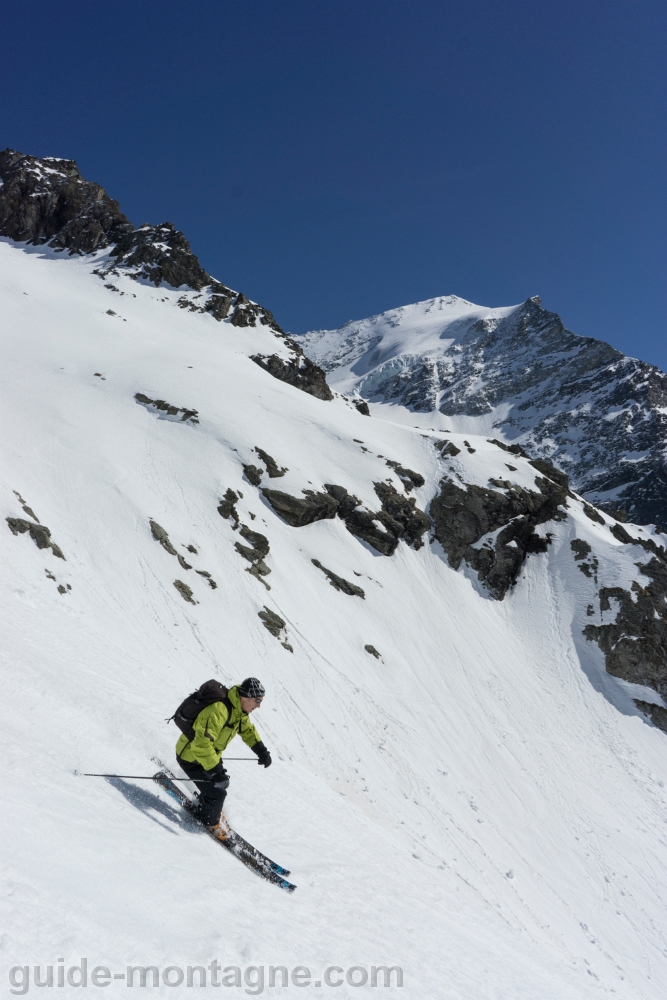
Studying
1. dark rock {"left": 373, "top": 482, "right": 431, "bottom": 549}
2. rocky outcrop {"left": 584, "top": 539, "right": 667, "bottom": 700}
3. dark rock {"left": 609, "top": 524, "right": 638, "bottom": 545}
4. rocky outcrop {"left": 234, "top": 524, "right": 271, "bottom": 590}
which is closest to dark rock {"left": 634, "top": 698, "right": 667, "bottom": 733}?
rocky outcrop {"left": 584, "top": 539, "right": 667, "bottom": 700}

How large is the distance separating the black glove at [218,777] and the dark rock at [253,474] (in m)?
25.9

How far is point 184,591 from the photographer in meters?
20.1

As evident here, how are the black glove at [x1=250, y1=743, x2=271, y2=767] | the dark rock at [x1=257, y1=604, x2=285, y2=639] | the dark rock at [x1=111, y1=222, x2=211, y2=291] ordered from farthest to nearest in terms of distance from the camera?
the dark rock at [x1=111, y1=222, x2=211, y2=291]
the dark rock at [x1=257, y1=604, x2=285, y2=639]
the black glove at [x1=250, y1=743, x2=271, y2=767]

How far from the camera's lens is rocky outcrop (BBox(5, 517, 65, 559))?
1551 cm

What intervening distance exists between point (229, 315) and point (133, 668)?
69.9 meters

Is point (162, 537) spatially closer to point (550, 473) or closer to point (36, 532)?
point (36, 532)

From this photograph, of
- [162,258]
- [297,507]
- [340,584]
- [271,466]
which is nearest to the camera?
[340,584]

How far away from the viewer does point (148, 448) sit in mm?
29891

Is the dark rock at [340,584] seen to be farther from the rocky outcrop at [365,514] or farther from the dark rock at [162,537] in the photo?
the dark rock at [162,537]

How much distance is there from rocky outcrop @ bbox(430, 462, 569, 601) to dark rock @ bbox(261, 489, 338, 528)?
37.2ft

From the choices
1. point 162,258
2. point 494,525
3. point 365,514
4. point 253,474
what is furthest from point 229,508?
point 162,258

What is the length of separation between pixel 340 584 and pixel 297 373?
42921mm

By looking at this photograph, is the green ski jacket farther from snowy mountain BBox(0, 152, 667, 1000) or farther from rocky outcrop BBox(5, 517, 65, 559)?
rocky outcrop BBox(5, 517, 65, 559)

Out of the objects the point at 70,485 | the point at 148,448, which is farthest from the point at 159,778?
the point at 148,448
